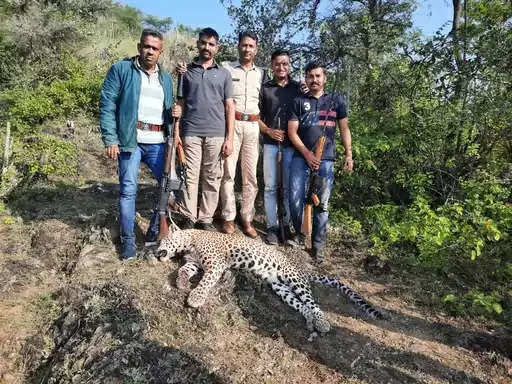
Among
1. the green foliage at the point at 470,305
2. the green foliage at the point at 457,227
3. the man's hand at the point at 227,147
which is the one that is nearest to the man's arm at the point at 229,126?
the man's hand at the point at 227,147

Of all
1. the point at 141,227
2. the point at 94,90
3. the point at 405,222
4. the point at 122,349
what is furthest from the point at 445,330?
the point at 94,90

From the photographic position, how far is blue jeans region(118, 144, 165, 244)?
5094mm

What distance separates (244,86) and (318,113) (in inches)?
40.4

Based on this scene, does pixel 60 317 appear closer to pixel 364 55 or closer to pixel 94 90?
pixel 364 55

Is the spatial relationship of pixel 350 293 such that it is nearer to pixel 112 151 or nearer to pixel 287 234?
pixel 287 234

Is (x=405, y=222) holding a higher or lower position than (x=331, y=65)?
lower

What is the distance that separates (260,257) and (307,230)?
920 millimetres

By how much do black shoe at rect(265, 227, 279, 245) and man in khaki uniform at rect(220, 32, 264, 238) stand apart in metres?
0.53

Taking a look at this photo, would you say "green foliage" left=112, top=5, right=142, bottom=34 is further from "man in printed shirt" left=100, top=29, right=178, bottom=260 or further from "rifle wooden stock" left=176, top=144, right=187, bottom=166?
"rifle wooden stock" left=176, top=144, right=187, bottom=166

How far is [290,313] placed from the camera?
4.86 m

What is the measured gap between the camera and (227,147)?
5562 mm

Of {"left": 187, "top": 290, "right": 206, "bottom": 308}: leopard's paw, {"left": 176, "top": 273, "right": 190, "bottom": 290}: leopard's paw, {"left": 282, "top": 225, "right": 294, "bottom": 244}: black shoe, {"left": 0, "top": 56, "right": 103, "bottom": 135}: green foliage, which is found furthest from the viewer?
{"left": 0, "top": 56, "right": 103, "bottom": 135}: green foliage

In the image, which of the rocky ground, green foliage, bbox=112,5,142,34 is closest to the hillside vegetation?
the rocky ground

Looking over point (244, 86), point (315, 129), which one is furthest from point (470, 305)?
point (244, 86)
